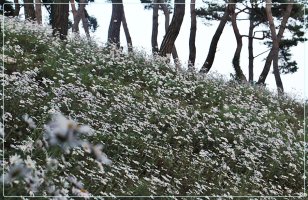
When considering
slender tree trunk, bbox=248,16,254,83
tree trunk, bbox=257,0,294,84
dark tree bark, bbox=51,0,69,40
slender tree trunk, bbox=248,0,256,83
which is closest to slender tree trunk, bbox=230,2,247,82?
tree trunk, bbox=257,0,294,84

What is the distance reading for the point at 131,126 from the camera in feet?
18.6

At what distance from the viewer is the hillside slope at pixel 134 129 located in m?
4.07

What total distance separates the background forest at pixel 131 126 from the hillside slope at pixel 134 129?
Answer: 0.02 m

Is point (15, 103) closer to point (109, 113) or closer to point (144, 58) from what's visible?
point (109, 113)

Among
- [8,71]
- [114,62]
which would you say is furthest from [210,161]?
[114,62]

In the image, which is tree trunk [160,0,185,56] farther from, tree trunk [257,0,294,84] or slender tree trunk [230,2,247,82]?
tree trunk [257,0,294,84]

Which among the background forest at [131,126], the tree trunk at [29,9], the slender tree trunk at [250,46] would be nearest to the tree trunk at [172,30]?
the background forest at [131,126]

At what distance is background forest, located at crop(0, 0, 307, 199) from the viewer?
3760 millimetres

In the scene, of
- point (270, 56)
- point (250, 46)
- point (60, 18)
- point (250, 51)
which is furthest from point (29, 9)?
point (250, 46)

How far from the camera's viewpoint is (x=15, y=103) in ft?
16.5

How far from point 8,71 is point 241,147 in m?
3.64

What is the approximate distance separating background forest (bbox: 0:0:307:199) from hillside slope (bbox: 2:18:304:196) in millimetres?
21

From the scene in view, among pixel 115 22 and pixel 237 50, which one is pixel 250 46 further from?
pixel 115 22

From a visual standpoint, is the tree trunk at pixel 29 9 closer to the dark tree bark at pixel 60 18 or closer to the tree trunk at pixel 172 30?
the dark tree bark at pixel 60 18
